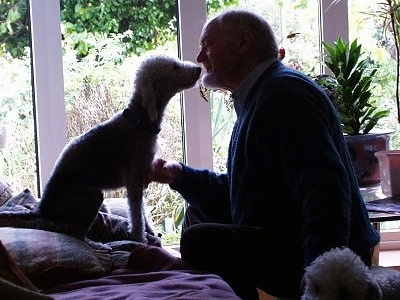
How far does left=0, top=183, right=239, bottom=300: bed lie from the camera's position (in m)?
1.53

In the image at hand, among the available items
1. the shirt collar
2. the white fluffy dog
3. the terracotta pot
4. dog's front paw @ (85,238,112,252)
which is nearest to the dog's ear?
the shirt collar

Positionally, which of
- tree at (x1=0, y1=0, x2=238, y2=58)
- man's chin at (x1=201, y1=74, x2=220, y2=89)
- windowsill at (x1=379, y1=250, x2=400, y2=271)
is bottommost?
windowsill at (x1=379, y1=250, x2=400, y2=271)

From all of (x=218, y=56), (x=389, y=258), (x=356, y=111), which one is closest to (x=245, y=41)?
(x=218, y=56)

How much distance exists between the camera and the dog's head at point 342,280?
4.23ft

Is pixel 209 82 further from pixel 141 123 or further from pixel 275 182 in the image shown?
pixel 275 182

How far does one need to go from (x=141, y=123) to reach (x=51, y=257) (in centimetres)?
62

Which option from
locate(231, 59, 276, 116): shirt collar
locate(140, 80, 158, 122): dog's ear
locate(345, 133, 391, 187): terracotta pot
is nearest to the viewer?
locate(231, 59, 276, 116): shirt collar

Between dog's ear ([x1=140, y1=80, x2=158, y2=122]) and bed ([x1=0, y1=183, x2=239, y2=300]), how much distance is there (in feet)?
1.53

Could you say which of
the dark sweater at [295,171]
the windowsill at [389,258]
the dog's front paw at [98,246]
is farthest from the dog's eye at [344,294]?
the windowsill at [389,258]

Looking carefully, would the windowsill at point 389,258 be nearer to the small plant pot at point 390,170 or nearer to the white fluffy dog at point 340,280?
the small plant pot at point 390,170

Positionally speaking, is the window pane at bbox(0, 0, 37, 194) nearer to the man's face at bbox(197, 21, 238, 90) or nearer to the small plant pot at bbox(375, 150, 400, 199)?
the man's face at bbox(197, 21, 238, 90)

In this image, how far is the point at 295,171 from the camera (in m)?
1.61

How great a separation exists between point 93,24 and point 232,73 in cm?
119

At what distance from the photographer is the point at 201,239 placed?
1.72 m
